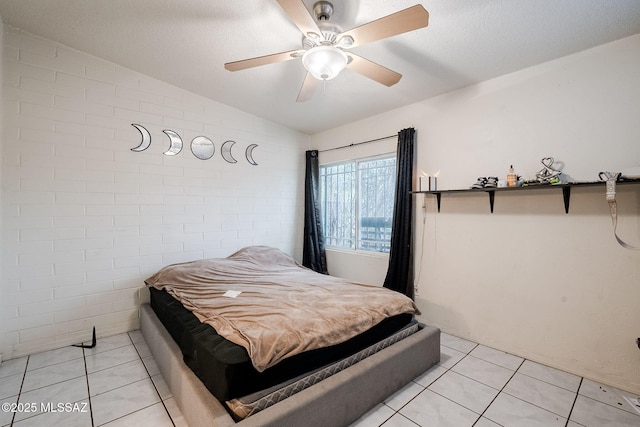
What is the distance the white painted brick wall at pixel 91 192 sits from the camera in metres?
2.36

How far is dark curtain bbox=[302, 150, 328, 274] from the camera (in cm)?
427

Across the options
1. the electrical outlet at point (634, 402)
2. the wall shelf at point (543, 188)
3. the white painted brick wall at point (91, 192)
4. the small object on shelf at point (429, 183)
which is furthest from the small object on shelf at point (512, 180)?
the white painted brick wall at point (91, 192)

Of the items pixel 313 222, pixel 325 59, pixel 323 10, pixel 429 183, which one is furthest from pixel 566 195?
pixel 313 222

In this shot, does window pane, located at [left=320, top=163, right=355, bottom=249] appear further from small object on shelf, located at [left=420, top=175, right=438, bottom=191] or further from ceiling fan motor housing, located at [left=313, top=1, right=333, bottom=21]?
ceiling fan motor housing, located at [left=313, top=1, right=333, bottom=21]

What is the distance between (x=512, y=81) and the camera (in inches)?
101

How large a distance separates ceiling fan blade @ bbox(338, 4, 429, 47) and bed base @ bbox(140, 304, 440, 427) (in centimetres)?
204

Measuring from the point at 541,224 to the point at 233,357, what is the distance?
267 centimetres

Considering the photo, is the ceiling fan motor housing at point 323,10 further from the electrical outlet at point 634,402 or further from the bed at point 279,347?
the electrical outlet at point 634,402

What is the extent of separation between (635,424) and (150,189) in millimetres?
4325

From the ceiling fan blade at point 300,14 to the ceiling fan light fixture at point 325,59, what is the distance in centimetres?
11

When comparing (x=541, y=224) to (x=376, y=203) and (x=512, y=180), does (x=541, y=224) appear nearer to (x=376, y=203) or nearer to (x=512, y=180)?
(x=512, y=180)

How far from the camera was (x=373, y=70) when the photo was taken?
2027 millimetres

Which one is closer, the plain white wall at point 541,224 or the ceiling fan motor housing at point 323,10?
the ceiling fan motor housing at point 323,10

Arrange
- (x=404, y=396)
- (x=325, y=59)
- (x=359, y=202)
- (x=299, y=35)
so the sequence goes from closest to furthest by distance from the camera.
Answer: (x=325, y=59)
(x=404, y=396)
(x=299, y=35)
(x=359, y=202)
